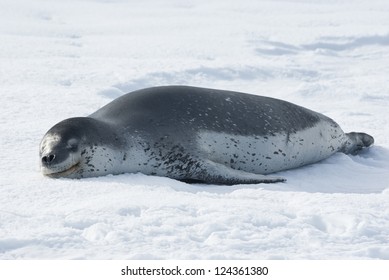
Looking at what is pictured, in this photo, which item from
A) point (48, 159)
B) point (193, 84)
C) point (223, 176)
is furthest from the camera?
point (193, 84)

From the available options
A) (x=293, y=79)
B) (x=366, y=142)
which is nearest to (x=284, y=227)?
(x=366, y=142)

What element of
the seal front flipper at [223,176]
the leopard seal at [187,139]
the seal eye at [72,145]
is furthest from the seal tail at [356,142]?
the seal eye at [72,145]

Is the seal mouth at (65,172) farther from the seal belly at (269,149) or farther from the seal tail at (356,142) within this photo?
the seal tail at (356,142)

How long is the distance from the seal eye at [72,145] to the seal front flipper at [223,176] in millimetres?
736

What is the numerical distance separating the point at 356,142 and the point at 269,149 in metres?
0.92

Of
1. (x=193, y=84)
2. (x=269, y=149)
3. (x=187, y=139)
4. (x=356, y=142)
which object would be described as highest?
(x=187, y=139)

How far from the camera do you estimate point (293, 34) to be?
1068cm

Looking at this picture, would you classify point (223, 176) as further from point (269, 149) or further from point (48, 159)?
point (48, 159)

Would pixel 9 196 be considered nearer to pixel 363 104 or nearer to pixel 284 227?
pixel 284 227

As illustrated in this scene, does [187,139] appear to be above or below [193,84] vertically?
above

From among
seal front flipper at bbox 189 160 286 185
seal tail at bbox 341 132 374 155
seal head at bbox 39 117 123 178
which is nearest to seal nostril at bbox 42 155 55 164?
seal head at bbox 39 117 123 178

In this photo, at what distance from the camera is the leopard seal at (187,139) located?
4262mm

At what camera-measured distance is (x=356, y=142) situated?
5.47 metres

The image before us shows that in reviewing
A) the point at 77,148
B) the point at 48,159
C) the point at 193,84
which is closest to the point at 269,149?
the point at 77,148
